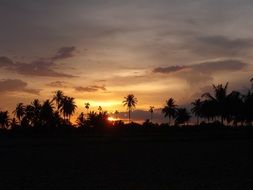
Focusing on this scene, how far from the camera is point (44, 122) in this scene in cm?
12800

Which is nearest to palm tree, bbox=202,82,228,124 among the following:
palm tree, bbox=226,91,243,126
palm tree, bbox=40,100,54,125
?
palm tree, bbox=226,91,243,126

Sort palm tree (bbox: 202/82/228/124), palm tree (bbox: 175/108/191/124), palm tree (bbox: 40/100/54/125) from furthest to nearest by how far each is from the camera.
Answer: palm tree (bbox: 175/108/191/124) → palm tree (bbox: 40/100/54/125) → palm tree (bbox: 202/82/228/124)

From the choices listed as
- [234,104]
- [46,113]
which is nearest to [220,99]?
[234,104]

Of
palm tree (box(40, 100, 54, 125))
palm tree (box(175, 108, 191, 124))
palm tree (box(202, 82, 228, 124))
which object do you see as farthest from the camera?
palm tree (box(175, 108, 191, 124))

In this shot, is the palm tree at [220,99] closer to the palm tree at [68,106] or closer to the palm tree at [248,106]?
the palm tree at [248,106]

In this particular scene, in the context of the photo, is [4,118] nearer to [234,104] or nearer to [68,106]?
[68,106]

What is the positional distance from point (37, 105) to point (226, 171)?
369 feet

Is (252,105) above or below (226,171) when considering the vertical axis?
above

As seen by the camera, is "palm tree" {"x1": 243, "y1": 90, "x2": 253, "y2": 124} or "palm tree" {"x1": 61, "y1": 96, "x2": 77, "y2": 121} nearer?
"palm tree" {"x1": 243, "y1": 90, "x2": 253, "y2": 124}

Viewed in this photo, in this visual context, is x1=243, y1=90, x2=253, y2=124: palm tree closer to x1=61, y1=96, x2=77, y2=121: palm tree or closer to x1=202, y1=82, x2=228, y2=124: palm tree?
x1=202, y1=82, x2=228, y2=124: palm tree

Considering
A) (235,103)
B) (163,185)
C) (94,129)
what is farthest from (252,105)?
(163,185)

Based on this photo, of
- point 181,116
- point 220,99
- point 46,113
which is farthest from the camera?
point 181,116

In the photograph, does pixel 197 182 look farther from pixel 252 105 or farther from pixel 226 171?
pixel 252 105

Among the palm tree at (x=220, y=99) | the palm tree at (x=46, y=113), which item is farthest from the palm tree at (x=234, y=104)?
the palm tree at (x=46, y=113)
